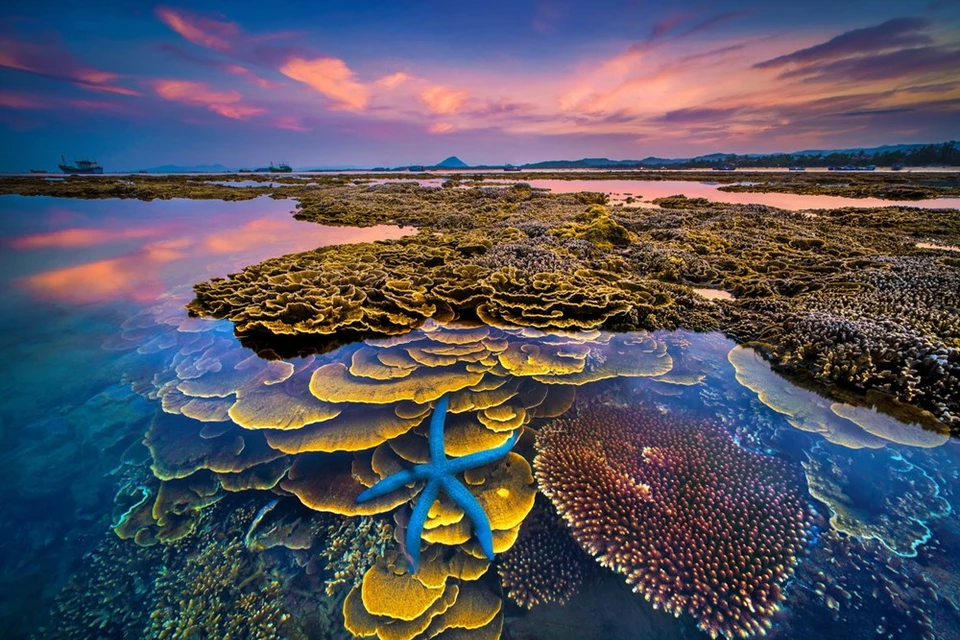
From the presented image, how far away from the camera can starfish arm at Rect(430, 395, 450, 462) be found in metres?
3.24

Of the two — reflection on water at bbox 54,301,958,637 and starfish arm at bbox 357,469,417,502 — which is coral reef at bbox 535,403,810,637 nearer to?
reflection on water at bbox 54,301,958,637

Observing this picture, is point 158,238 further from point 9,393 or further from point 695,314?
point 695,314

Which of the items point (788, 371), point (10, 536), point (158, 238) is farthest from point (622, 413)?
point (158, 238)

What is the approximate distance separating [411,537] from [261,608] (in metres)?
1.13

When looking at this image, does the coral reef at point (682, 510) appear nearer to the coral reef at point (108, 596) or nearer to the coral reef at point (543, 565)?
the coral reef at point (543, 565)

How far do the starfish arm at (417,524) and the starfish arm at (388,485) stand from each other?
0.21 meters

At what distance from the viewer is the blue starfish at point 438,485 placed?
2.72 metres

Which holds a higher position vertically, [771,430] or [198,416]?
[198,416]

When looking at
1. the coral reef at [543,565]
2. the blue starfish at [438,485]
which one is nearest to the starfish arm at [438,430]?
the blue starfish at [438,485]

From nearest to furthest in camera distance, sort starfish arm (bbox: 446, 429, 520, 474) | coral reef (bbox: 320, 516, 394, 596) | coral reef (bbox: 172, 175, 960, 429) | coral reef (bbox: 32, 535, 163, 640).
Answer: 1. coral reef (bbox: 32, 535, 163, 640)
2. coral reef (bbox: 320, 516, 394, 596)
3. starfish arm (bbox: 446, 429, 520, 474)
4. coral reef (bbox: 172, 175, 960, 429)

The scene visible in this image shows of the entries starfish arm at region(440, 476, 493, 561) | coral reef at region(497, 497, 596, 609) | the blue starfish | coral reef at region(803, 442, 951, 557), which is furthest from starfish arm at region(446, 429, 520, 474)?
coral reef at region(803, 442, 951, 557)

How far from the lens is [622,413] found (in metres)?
3.96

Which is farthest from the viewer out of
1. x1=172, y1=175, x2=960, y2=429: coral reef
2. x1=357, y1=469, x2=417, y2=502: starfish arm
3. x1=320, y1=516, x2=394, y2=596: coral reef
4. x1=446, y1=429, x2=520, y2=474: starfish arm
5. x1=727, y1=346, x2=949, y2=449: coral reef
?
x1=172, y1=175, x2=960, y2=429: coral reef

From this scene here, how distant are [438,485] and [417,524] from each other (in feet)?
1.23
